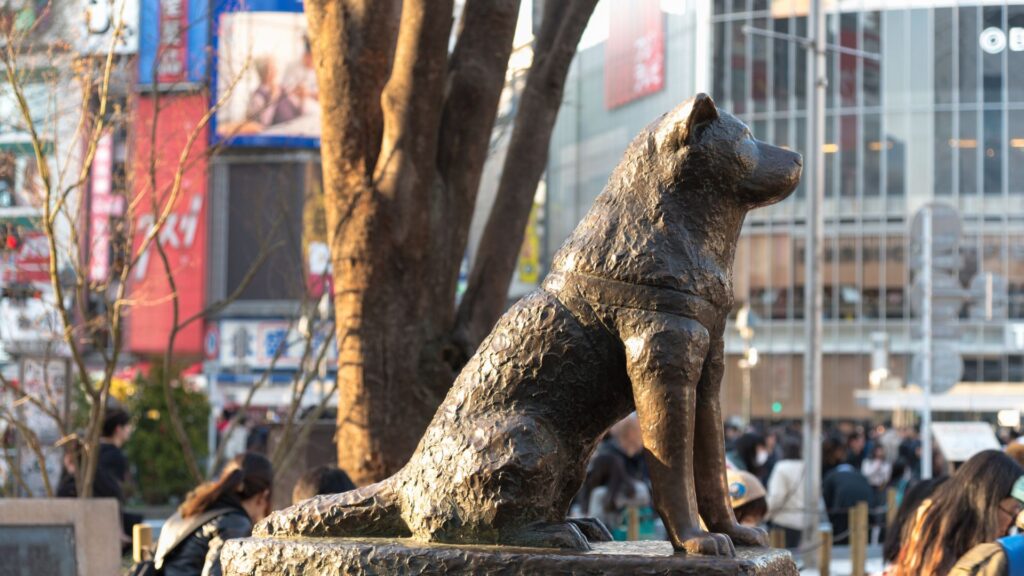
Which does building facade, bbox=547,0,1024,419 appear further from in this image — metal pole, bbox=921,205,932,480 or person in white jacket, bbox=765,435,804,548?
person in white jacket, bbox=765,435,804,548

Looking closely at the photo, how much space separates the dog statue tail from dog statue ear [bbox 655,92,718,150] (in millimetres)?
982

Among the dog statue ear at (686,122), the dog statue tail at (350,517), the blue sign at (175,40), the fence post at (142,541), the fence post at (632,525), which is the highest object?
the blue sign at (175,40)

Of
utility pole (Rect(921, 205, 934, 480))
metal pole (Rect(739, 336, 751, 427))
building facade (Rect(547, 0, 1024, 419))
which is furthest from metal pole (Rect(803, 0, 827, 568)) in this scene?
metal pole (Rect(739, 336, 751, 427))

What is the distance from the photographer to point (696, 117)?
9.69 feet

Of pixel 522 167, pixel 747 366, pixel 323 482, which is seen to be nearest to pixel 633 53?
pixel 747 366

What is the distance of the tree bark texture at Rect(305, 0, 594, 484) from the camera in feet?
20.9

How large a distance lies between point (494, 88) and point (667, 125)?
370 centimetres

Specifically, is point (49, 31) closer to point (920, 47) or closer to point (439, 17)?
point (439, 17)

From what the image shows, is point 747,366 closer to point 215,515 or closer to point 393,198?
point 393,198

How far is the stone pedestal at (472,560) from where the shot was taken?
2.75 m

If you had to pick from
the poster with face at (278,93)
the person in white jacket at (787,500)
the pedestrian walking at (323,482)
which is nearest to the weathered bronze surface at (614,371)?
the pedestrian walking at (323,482)

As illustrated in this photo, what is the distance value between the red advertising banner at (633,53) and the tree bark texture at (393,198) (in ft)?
115

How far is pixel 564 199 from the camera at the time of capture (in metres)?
45.3

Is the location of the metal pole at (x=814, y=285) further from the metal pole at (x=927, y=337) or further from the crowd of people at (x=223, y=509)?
the crowd of people at (x=223, y=509)
